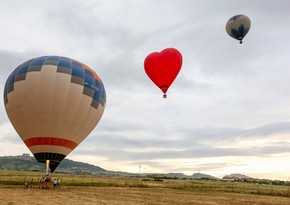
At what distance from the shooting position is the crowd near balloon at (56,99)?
3466 centimetres

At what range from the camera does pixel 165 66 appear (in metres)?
34.0

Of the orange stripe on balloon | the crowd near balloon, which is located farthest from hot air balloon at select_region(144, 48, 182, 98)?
the orange stripe on balloon

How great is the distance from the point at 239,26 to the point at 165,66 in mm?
13413

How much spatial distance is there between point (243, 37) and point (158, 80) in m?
14.4

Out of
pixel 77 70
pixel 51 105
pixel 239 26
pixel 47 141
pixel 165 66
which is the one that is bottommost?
pixel 47 141

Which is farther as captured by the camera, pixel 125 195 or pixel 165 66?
pixel 165 66

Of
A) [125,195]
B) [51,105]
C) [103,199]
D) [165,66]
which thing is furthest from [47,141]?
[165,66]

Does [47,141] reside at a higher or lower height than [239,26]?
lower

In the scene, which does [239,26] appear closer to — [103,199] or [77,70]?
[77,70]

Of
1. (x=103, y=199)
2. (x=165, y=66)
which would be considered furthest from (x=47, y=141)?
(x=165, y=66)

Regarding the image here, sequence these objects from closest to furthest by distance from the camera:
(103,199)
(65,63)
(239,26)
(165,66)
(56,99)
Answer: (103,199)
(165,66)
(56,99)
(65,63)
(239,26)

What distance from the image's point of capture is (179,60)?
3441 centimetres

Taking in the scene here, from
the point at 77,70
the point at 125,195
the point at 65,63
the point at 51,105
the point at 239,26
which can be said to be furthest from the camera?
the point at 239,26

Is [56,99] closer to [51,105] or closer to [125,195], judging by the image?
[51,105]
